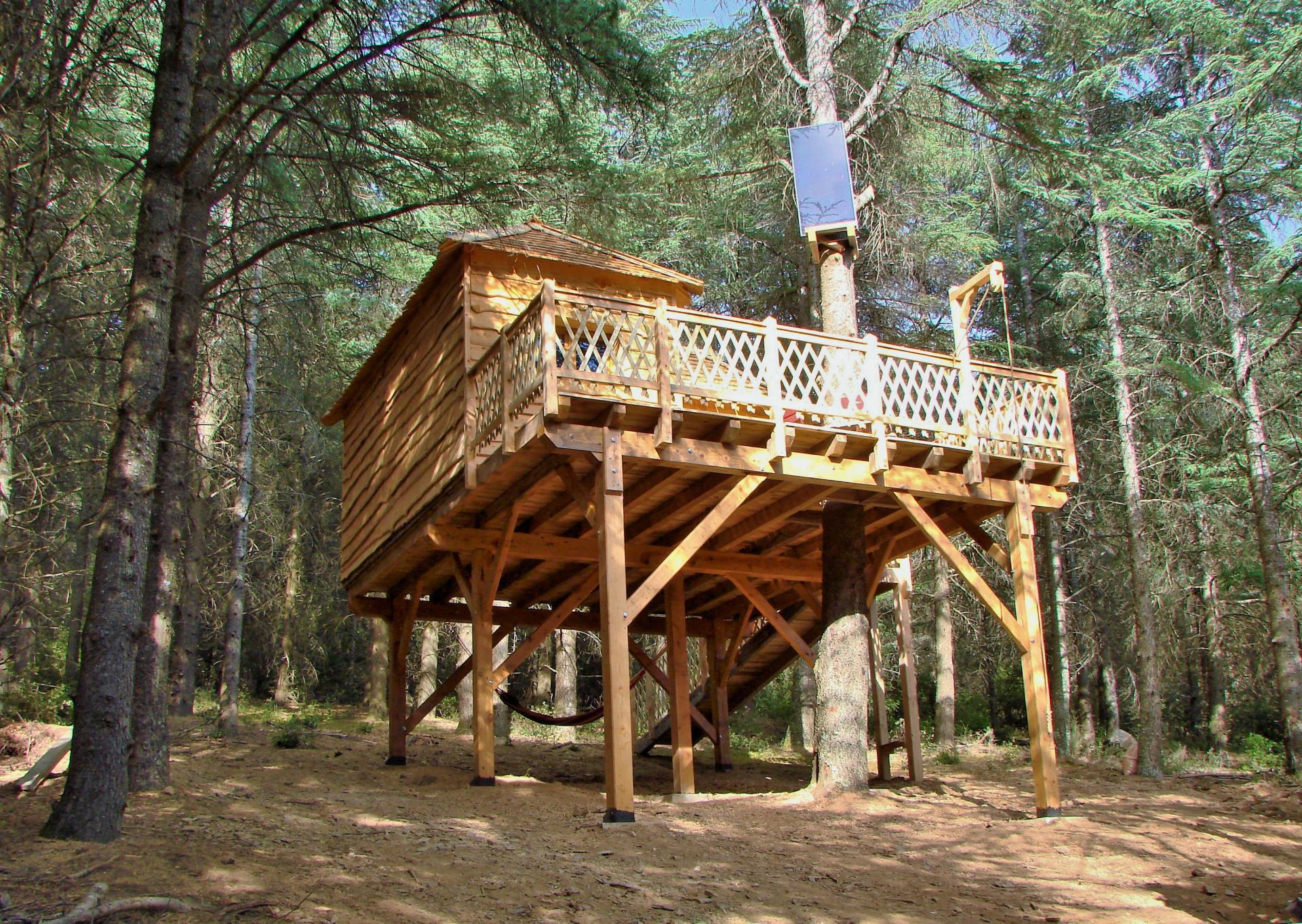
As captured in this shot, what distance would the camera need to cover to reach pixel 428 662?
2211 centimetres

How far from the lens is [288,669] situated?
2381 centimetres

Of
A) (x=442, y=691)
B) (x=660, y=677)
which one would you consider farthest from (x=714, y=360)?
(x=442, y=691)

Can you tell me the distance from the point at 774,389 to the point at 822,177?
14.1 ft

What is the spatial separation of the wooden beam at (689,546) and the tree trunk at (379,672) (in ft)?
47.5

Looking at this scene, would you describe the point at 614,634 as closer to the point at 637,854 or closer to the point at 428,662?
the point at 637,854

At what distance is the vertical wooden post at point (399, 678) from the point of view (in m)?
13.7

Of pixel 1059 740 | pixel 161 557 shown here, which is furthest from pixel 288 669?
pixel 1059 740

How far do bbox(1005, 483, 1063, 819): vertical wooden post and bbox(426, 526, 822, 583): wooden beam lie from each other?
3105 mm

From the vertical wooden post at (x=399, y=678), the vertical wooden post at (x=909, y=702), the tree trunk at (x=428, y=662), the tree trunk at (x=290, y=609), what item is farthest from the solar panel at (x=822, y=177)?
the tree trunk at (x=290, y=609)

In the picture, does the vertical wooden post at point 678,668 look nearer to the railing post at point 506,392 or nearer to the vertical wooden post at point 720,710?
the vertical wooden post at point 720,710

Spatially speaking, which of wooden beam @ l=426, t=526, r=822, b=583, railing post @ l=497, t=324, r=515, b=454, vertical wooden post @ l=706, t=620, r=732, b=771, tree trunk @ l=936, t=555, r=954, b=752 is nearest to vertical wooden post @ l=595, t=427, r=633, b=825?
railing post @ l=497, t=324, r=515, b=454

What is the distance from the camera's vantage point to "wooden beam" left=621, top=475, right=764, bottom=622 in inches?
357

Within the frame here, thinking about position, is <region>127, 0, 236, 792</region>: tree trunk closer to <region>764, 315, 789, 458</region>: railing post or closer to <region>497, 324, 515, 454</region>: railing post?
<region>497, 324, 515, 454</region>: railing post

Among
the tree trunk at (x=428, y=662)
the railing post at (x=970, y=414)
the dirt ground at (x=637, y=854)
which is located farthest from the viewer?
the tree trunk at (x=428, y=662)
